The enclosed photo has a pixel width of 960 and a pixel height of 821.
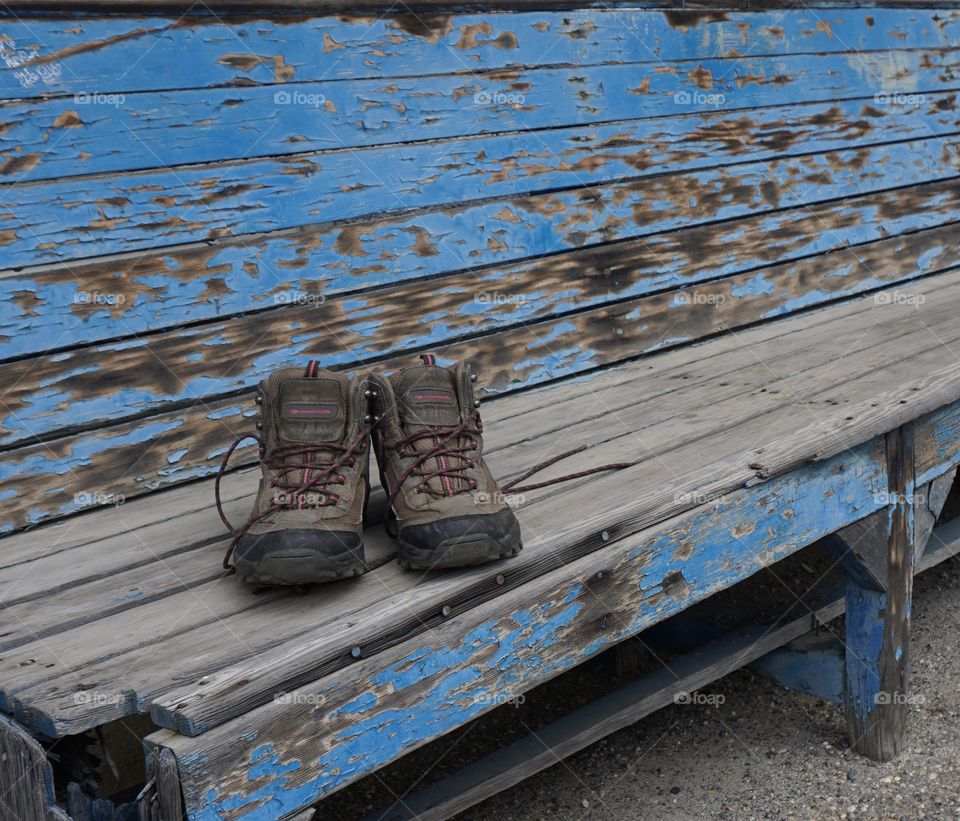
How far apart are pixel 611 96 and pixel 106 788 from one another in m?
2.27

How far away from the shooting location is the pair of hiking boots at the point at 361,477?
1731 mm

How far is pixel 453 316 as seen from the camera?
2.82m

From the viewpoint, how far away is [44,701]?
4.79 feet

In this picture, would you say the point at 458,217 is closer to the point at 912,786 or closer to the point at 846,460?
the point at 846,460

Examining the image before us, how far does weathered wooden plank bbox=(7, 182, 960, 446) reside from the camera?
2.23 meters

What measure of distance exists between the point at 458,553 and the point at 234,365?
0.89 m

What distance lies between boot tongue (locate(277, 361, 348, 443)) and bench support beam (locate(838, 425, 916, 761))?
1.35 m

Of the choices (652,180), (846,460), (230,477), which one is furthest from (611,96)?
(230,477)

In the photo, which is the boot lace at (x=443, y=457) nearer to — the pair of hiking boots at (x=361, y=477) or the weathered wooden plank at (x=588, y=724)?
the pair of hiking boots at (x=361, y=477)

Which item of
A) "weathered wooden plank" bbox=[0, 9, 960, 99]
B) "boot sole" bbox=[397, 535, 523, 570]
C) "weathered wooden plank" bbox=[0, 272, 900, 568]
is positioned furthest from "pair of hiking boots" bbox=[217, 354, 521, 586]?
"weathered wooden plank" bbox=[0, 9, 960, 99]

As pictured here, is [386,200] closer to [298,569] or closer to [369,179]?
[369,179]

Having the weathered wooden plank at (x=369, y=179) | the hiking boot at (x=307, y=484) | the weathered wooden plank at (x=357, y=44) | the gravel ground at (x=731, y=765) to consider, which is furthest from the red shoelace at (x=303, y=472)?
the gravel ground at (x=731, y=765)

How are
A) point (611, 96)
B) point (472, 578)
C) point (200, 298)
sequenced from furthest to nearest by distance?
point (611, 96) → point (200, 298) → point (472, 578)

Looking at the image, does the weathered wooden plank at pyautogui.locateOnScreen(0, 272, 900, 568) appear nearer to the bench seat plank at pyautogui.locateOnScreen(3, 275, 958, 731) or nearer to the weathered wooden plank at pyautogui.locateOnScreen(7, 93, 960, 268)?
the bench seat plank at pyautogui.locateOnScreen(3, 275, 958, 731)
